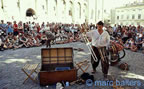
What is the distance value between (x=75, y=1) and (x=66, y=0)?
397 cm

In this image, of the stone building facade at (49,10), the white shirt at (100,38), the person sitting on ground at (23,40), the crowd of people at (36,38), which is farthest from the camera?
the stone building facade at (49,10)

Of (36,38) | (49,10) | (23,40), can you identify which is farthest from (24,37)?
(49,10)

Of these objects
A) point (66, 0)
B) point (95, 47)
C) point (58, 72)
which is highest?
point (66, 0)

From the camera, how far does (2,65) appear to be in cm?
635

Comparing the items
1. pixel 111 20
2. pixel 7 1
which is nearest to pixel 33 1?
pixel 7 1

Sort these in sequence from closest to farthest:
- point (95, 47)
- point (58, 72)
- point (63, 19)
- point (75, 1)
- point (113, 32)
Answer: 1. point (58, 72)
2. point (95, 47)
3. point (113, 32)
4. point (63, 19)
5. point (75, 1)

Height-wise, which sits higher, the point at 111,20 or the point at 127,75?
the point at 111,20

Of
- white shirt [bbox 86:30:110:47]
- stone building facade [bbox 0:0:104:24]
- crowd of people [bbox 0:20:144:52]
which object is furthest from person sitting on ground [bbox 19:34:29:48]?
white shirt [bbox 86:30:110:47]

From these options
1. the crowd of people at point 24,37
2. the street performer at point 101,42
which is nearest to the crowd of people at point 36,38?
the crowd of people at point 24,37

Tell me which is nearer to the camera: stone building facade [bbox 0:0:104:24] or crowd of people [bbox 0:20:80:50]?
crowd of people [bbox 0:20:80:50]

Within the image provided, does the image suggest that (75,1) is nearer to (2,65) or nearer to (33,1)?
(33,1)

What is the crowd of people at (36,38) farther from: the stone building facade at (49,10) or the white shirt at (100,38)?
the white shirt at (100,38)

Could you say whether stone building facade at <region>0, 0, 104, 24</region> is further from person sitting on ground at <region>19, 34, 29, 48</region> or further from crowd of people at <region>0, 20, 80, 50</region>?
person sitting on ground at <region>19, 34, 29, 48</region>

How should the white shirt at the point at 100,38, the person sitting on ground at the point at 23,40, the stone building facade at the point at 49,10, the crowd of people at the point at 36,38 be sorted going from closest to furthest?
the white shirt at the point at 100,38
the crowd of people at the point at 36,38
the person sitting on ground at the point at 23,40
the stone building facade at the point at 49,10
